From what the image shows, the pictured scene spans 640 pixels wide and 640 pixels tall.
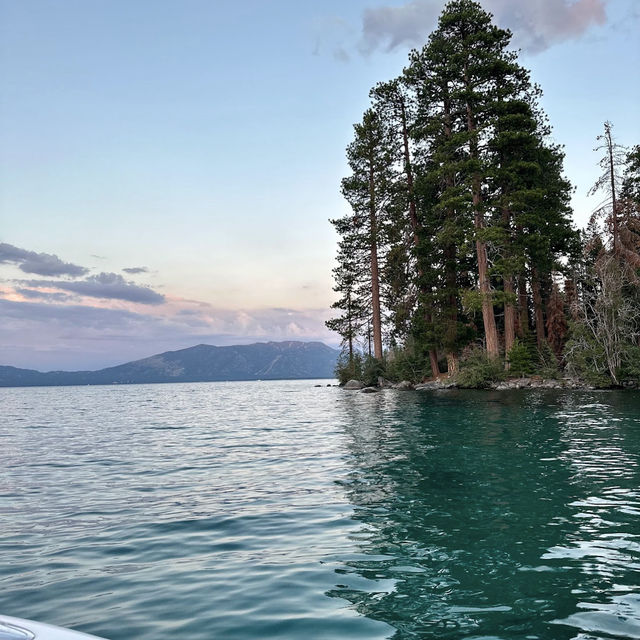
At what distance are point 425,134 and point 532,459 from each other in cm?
3119

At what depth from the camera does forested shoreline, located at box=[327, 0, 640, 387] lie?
3189 cm

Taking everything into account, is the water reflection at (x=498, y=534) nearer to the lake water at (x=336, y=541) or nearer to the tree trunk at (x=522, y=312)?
the lake water at (x=336, y=541)

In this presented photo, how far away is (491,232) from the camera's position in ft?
107

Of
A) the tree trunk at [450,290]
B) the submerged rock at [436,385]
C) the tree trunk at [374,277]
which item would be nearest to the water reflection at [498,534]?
the submerged rock at [436,385]

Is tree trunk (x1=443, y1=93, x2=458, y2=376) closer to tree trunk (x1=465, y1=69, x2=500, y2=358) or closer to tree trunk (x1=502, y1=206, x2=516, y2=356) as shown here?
tree trunk (x1=465, y1=69, x2=500, y2=358)

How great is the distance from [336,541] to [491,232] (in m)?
29.4

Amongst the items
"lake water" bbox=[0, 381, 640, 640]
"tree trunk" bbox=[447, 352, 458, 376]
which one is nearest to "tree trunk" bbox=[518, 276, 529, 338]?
"tree trunk" bbox=[447, 352, 458, 376]

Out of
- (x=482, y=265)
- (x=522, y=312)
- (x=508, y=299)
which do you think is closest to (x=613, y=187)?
(x=522, y=312)

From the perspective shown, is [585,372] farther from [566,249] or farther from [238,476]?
[238,476]

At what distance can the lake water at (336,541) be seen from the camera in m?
4.31

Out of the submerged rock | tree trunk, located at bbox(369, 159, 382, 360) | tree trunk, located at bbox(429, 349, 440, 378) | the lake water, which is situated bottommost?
the lake water

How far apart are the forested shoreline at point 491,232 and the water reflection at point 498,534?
Result: 65.0 feet

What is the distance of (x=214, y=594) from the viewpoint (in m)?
4.91

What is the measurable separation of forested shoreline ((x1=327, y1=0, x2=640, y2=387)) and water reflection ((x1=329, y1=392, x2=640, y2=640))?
19.8 meters
